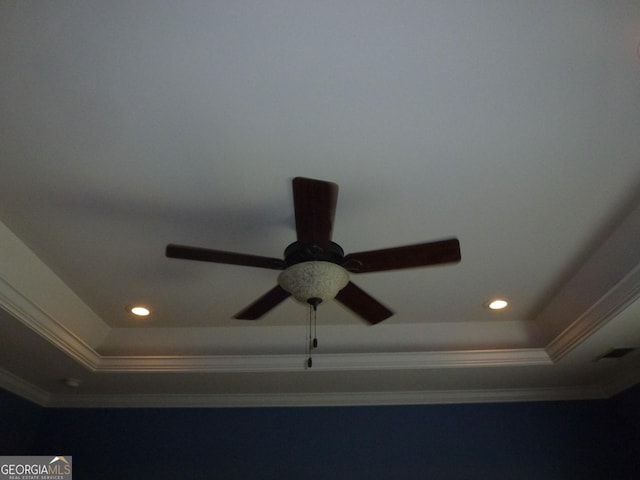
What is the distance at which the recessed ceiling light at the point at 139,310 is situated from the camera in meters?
2.96

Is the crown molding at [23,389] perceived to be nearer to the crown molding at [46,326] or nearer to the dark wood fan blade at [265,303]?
the crown molding at [46,326]

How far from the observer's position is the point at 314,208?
1599 millimetres

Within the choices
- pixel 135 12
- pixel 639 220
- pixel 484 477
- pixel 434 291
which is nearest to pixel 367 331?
pixel 434 291

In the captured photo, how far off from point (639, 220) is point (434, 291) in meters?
1.08

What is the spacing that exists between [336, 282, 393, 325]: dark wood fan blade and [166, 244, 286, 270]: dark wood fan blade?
1.07 feet

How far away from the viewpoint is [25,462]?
9.75ft

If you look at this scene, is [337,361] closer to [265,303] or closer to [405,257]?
[265,303]

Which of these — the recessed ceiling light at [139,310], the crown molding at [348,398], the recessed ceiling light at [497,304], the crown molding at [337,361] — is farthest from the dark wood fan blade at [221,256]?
the crown molding at [348,398]

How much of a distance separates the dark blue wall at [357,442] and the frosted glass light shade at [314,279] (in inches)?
82.0

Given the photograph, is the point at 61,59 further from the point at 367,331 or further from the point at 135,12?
the point at 367,331

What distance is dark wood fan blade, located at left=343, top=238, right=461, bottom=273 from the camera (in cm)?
169

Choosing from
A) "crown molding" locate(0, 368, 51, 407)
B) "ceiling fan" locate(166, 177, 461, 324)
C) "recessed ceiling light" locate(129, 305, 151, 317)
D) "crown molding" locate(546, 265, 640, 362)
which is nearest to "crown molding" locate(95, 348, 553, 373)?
"crown molding" locate(546, 265, 640, 362)

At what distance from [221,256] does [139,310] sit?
4.85ft

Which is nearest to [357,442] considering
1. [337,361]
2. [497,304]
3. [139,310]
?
[337,361]
